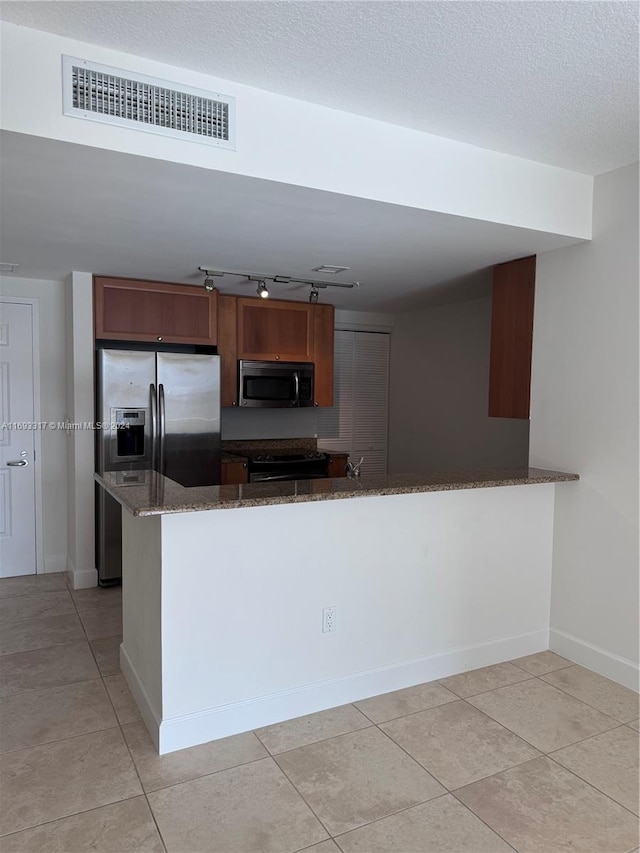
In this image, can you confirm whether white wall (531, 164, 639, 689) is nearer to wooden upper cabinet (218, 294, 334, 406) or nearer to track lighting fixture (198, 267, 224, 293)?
track lighting fixture (198, 267, 224, 293)

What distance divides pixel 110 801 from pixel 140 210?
231cm

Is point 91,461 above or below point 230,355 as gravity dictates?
below

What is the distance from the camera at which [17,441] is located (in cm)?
442

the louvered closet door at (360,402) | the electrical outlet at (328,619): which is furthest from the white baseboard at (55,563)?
the electrical outlet at (328,619)

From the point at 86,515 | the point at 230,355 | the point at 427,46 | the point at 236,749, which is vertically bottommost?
the point at 236,749

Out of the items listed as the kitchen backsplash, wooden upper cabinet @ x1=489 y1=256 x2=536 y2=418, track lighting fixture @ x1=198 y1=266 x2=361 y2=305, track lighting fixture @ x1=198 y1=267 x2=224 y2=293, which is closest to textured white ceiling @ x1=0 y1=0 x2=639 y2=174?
wooden upper cabinet @ x1=489 y1=256 x2=536 y2=418

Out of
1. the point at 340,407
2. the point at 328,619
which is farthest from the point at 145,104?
the point at 340,407

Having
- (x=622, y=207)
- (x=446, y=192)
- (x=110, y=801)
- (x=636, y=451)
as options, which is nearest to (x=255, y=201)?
(x=446, y=192)

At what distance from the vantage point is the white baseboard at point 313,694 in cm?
237

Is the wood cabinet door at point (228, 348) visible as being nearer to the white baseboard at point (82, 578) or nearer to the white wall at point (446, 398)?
the white baseboard at point (82, 578)

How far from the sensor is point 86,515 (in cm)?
429

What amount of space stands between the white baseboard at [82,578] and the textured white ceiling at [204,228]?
6.93 feet

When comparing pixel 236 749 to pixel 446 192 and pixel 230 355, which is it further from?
pixel 230 355

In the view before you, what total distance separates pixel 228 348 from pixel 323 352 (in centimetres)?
91
